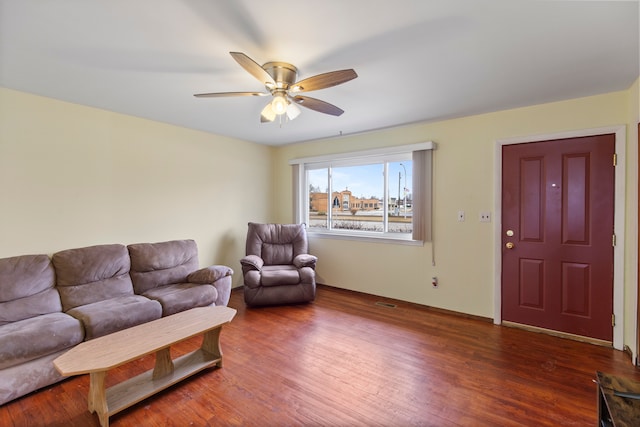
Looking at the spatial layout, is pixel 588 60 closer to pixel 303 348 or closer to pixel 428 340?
pixel 428 340

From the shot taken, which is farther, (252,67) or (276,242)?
(276,242)

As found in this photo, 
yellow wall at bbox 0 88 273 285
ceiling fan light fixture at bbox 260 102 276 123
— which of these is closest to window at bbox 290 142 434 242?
yellow wall at bbox 0 88 273 285

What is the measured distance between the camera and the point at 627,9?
1.46 meters

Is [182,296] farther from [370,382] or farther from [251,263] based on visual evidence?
[370,382]

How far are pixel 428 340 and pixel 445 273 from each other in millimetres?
979

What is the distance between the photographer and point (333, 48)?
6.05 feet

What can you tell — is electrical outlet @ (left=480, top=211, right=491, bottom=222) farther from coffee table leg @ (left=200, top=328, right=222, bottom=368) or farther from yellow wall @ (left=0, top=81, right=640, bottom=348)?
coffee table leg @ (left=200, top=328, right=222, bottom=368)

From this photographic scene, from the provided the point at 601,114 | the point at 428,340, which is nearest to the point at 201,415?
the point at 428,340

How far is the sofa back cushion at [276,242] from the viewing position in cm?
413

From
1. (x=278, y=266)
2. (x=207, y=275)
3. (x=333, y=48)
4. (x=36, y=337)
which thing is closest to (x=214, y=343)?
(x=207, y=275)

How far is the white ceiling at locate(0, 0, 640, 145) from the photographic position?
149cm

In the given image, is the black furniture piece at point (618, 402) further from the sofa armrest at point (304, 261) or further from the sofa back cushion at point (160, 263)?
the sofa back cushion at point (160, 263)

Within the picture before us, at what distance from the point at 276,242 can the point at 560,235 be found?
3378 millimetres

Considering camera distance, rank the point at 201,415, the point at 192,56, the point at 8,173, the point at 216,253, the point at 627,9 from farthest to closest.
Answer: the point at 216,253, the point at 8,173, the point at 192,56, the point at 201,415, the point at 627,9
